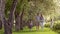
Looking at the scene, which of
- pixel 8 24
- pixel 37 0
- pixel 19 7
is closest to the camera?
pixel 8 24

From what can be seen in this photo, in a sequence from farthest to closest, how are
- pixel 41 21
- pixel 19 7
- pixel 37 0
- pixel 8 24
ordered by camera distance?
pixel 41 21
pixel 19 7
pixel 37 0
pixel 8 24

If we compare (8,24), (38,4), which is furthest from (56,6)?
(8,24)

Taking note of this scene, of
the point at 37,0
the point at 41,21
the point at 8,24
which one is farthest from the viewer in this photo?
the point at 41,21

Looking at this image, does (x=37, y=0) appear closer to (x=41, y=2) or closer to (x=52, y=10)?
(x=41, y=2)

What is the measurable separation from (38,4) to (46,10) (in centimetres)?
202

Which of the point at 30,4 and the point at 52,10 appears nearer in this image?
the point at 30,4

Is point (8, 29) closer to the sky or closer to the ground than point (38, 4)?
closer to the ground

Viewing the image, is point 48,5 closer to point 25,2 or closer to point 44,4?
point 44,4

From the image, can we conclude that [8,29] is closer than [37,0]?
Yes

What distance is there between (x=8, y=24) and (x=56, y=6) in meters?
7.33

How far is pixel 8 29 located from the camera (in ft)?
42.5

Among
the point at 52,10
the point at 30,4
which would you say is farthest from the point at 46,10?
the point at 30,4

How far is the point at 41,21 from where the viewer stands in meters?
20.2

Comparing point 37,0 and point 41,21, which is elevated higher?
point 37,0
